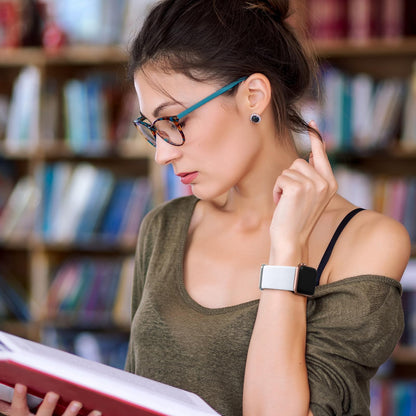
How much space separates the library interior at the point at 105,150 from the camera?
2.88 meters

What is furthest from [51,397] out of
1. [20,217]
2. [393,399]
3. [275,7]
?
[20,217]

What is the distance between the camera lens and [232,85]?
1.19 metres

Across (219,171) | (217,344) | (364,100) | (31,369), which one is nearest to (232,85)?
(219,171)

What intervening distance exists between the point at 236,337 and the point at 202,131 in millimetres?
377

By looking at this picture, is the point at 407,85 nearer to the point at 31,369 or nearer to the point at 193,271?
the point at 193,271

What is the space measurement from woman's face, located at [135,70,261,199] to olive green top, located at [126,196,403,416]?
0.22 meters

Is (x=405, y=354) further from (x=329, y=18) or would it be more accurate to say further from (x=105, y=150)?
(x=105, y=150)

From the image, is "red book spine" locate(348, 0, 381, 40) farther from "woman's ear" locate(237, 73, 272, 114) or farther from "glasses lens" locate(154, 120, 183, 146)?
"glasses lens" locate(154, 120, 183, 146)

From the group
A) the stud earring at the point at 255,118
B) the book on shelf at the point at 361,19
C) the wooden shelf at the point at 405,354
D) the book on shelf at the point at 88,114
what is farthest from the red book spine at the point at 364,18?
the stud earring at the point at 255,118

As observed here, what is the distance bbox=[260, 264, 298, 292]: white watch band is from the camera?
1085mm

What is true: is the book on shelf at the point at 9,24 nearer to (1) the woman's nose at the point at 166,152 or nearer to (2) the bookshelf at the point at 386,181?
(2) the bookshelf at the point at 386,181

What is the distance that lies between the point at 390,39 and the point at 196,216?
5.96 ft

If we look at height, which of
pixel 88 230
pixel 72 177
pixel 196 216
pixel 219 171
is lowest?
pixel 88 230

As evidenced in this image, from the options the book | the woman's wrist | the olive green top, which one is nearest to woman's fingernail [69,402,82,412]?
the olive green top
